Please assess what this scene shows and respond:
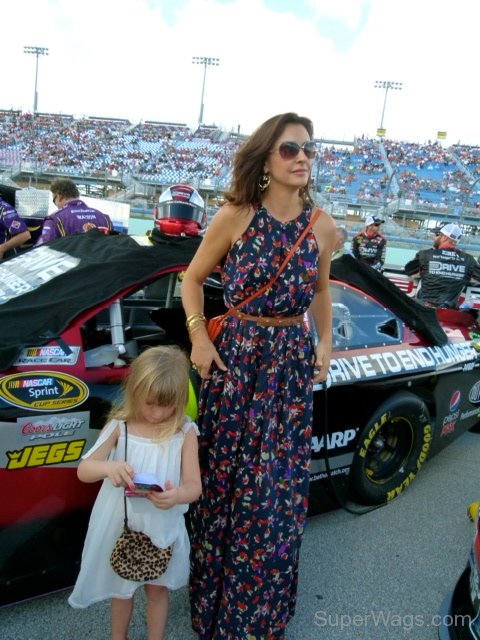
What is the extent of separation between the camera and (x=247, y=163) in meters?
1.74

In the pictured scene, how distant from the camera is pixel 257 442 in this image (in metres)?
1.82

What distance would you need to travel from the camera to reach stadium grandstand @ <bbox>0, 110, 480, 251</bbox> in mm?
25016

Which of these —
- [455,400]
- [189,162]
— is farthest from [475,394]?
[189,162]

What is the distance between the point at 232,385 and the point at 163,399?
0.27m

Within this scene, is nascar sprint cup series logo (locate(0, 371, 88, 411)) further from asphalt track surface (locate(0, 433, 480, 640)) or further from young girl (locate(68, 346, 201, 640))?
asphalt track surface (locate(0, 433, 480, 640))

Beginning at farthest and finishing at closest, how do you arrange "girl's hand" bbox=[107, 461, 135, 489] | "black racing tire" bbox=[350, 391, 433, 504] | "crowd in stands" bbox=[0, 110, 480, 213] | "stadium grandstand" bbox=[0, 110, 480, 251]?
1. "crowd in stands" bbox=[0, 110, 480, 213]
2. "stadium grandstand" bbox=[0, 110, 480, 251]
3. "black racing tire" bbox=[350, 391, 433, 504]
4. "girl's hand" bbox=[107, 461, 135, 489]

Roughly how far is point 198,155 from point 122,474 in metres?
35.6

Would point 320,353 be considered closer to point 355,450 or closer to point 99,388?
point 99,388

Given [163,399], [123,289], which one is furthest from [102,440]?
[123,289]

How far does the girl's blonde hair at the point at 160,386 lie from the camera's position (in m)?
1.63

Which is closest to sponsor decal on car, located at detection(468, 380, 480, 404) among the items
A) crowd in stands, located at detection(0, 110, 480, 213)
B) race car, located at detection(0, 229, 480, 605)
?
race car, located at detection(0, 229, 480, 605)

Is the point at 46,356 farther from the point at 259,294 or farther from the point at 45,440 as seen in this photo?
the point at 259,294

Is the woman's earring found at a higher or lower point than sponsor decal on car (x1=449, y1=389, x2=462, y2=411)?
higher

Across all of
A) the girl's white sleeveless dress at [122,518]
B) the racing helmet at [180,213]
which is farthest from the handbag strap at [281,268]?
the racing helmet at [180,213]
